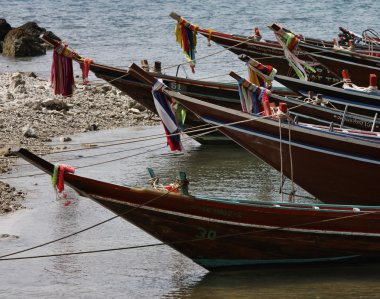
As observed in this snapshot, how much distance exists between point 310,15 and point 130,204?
3024 centimetres

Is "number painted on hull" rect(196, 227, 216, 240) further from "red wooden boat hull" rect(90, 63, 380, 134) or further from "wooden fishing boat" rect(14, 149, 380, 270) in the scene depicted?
"red wooden boat hull" rect(90, 63, 380, 134)

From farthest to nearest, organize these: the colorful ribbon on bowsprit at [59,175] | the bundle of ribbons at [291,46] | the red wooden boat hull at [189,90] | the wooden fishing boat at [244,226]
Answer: the red wooden boat hull at [189,90] < the bundle of ribbons at [291,46] < the wooden fishing boat at [244,226] < the colorful ribbon on bowsprit at [59,175]

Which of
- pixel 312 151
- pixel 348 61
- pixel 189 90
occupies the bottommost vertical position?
pixel 189 90

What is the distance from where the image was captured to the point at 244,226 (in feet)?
36.4

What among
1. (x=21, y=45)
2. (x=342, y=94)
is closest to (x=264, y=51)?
(x=342, y=94)

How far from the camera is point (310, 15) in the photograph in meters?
40.1

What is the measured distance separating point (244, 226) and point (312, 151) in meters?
1.76

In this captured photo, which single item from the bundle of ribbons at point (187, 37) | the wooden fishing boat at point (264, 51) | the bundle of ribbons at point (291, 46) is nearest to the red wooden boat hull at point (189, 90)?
the bundle of ribbons at point (291, 46)

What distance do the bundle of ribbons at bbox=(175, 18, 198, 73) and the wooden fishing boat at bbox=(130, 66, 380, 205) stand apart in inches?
244

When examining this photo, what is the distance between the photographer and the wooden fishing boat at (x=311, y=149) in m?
12.3

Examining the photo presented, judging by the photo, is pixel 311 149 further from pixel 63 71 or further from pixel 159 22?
pixel 159 22

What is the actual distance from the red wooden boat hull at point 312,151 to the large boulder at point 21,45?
18.2 metres

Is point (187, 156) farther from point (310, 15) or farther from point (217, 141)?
point (310, 15)

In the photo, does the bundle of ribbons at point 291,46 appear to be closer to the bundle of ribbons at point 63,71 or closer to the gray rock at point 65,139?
the bundle of ribbons at point 63,71
